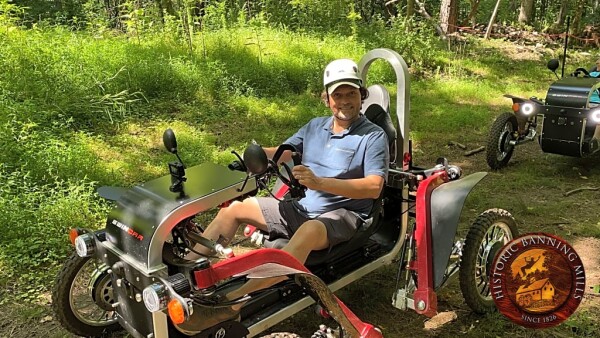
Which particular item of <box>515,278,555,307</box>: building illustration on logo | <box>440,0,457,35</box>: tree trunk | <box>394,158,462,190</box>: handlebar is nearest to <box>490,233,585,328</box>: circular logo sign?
<box>515,278,555,307</box>: building illustration on logo

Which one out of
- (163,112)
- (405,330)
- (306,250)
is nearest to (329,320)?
(405,330)

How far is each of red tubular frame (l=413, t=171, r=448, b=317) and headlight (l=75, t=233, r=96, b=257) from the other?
172cm

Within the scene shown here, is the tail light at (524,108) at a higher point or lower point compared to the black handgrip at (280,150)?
lower

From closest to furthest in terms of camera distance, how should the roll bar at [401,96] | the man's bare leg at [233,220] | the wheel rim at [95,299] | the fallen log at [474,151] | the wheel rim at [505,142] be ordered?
the wheel rim at [95,299], the man's bare leg at [233,220], the roll bar at [401,96], the wheel rim at [505,142], the fallen log at [474,151]

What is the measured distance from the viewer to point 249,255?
2297 mm

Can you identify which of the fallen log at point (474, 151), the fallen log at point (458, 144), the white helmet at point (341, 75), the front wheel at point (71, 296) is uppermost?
the white helmet at point (341, 75)

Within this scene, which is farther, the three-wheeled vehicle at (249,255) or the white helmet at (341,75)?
the white helmet at (341,75)

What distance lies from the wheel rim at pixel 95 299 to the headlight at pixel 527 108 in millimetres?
4737

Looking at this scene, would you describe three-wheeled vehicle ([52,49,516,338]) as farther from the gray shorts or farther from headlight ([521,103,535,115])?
headlight ([521,103,535,115])

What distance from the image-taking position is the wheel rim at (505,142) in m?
5.98

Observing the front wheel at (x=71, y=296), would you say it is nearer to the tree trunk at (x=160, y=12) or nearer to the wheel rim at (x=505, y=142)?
the wheel rim at (x=505, y=142)

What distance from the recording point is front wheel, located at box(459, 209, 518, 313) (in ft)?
10.2

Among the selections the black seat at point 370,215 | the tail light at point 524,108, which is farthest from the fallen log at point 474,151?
the black seat at point 370,215

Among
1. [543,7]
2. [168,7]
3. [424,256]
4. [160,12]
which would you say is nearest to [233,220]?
[424,256]
